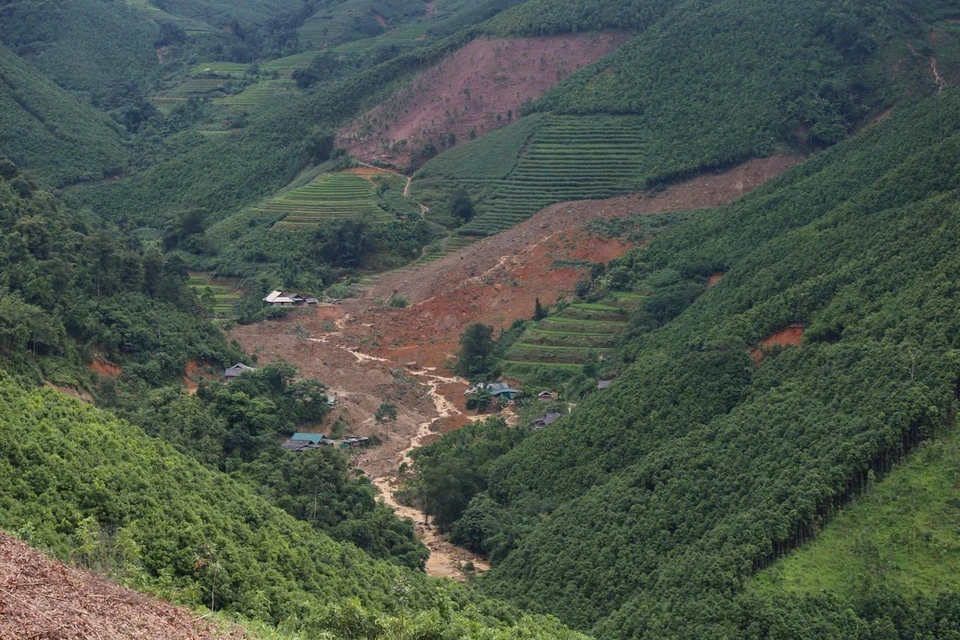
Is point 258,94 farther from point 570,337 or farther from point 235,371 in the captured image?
point 235,371

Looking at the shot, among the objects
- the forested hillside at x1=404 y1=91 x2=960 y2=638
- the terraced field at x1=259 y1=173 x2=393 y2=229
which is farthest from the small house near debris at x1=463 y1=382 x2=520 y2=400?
the terraced field at x1=259 y1=173 x2=393 y2=229

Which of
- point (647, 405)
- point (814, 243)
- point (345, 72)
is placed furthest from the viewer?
point (345, 72)

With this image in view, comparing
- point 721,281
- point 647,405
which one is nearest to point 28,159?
point 721,281

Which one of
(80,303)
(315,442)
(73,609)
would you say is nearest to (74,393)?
(80,303)

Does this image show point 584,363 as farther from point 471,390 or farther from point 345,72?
point 345,72

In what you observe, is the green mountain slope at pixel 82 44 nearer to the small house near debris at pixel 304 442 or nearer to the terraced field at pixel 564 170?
the terraced field at pixel 564 170

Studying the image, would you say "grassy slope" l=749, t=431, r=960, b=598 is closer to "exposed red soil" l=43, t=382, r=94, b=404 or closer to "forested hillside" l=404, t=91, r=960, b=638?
"forested hillside" l=404, t=91, r=960, b=638
